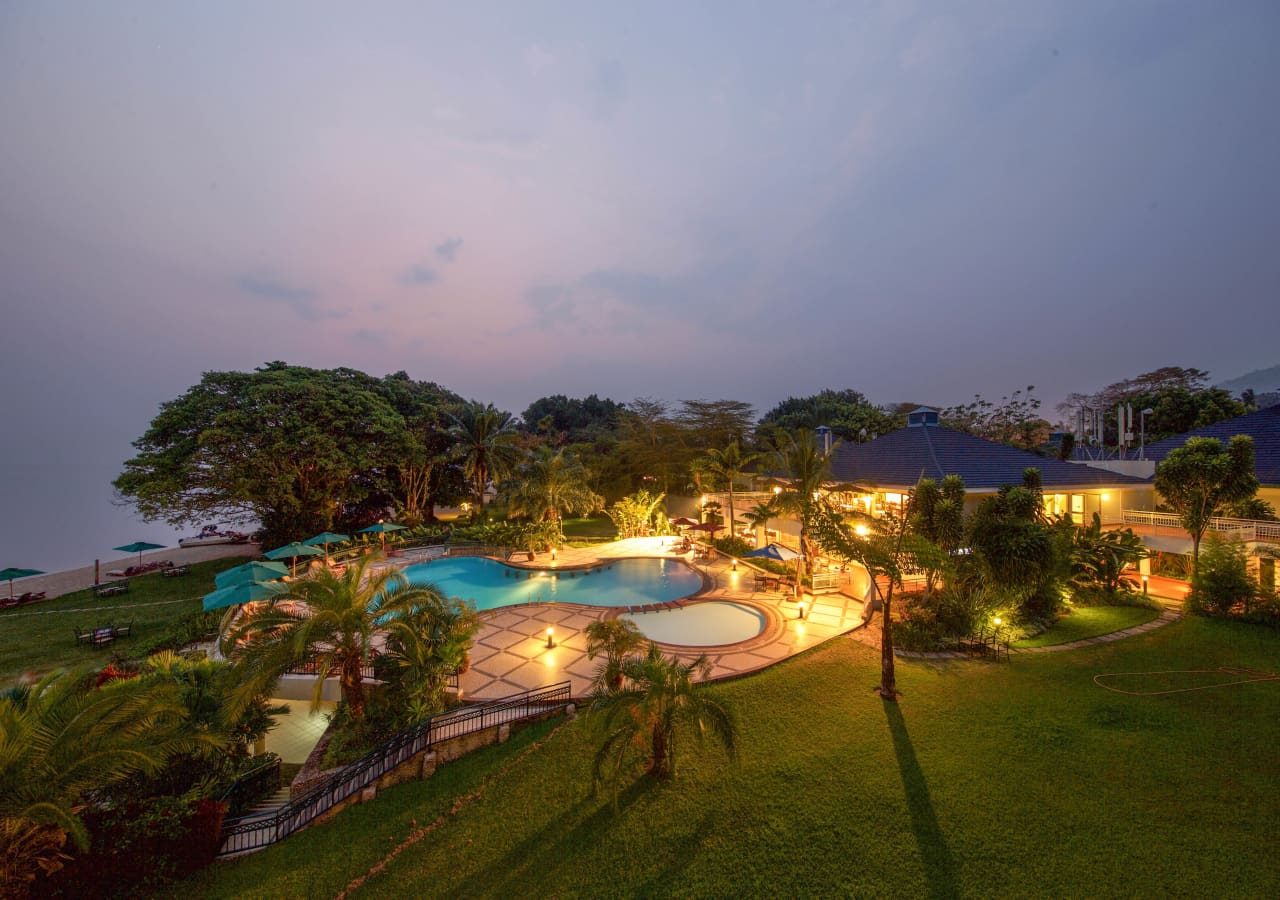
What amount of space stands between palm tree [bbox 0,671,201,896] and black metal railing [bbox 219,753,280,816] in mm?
2141

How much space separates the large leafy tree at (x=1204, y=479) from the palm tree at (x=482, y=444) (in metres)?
31.3

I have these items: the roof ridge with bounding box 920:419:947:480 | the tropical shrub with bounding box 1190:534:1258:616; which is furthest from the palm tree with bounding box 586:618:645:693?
the tropical shrub with bounding box 1190:534:1258:616

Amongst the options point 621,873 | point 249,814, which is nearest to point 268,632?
point 249,814

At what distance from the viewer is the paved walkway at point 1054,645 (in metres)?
11.9

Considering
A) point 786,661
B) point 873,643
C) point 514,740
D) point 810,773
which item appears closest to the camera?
point 810,773

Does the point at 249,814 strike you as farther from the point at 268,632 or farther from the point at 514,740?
the point at 514,740

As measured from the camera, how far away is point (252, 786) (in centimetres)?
869

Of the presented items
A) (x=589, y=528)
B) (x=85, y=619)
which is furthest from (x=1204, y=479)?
(x=85, y=619)

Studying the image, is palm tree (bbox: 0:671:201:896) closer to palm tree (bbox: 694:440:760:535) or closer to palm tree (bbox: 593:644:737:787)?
palm tree (bbox: 593:644:737:787)

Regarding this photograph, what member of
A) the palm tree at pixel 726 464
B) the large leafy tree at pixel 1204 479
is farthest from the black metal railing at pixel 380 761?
the large leafy tree at pixel 1204 479

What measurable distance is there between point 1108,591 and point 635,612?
52.2 feet

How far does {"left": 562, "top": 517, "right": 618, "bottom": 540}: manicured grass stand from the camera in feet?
102

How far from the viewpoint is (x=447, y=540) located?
1048 inches

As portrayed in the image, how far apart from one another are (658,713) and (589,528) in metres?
27.3
